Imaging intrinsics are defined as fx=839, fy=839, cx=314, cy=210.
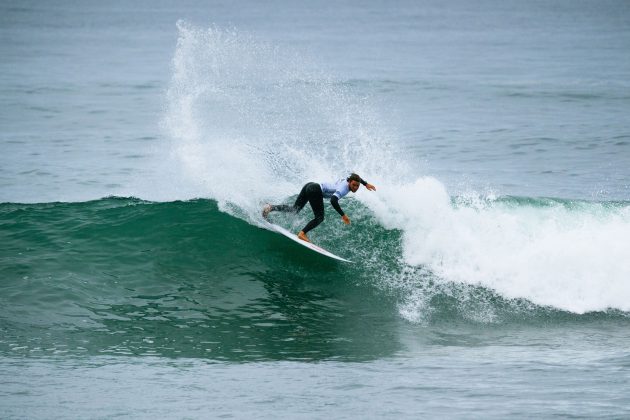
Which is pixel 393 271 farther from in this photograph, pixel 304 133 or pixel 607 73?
pixel 607 73

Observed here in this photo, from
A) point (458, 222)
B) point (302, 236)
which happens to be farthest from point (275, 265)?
point (458, 222)

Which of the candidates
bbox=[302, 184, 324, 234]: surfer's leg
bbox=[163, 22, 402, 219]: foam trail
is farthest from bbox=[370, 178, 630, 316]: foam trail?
bbox=[163, 22, 402, 219]: foam trail

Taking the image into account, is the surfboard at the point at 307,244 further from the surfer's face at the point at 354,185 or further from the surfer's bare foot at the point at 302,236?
the surfer's face at the point at 354,185

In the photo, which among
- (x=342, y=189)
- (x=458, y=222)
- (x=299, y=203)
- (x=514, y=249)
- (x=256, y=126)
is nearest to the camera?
(x=342, y=189)

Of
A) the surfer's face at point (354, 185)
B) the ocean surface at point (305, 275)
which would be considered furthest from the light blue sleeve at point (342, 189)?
the ocean surface at point (305, 275)

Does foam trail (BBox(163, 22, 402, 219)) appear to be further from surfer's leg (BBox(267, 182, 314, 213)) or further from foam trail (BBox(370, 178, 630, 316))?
foam trail (BBox(370, 178, 630, 316))

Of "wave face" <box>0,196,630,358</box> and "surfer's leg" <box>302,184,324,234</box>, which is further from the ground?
"surfer's leg" <box>302,184,324,234</box>

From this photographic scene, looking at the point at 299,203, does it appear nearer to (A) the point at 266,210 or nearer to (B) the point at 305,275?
(A) the point at 266,210

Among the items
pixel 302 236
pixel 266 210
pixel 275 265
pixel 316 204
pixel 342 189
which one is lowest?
pixel 275 265

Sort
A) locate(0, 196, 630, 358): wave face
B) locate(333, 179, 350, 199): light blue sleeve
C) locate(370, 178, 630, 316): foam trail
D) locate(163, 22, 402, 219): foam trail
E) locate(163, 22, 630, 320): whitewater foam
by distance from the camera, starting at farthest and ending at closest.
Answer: locate(163, 22, 402, 219): foam trail, locate(163, 22, 630, 320): whitewater foam, locate(370, 178, 630, 316): foam trail, locate(333, 179, 350, 199): light blue sleeve, locate(0, 196, 630, 358): wave face

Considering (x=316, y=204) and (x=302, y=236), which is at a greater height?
(x=316, y=204)

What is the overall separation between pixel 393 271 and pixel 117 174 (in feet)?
42.2

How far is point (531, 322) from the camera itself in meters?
12.8

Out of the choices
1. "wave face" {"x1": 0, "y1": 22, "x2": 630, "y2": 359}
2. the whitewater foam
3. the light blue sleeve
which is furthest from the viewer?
the whitewater foam
